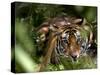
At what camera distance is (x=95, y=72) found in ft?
6.66

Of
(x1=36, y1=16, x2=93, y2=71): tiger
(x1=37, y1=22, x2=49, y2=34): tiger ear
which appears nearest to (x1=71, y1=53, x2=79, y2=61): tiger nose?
(x1=36, y1=16, x2=93, y2=71): tiger

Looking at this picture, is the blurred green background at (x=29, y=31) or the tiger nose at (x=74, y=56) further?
the tiger nose at (x=74, y=56)

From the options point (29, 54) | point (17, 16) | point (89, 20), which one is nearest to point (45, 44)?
point (29, 54)

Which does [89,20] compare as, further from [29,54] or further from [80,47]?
[29,54]

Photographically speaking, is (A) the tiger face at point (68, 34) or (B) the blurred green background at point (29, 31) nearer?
(B) the blurred green background at point (29, 31)

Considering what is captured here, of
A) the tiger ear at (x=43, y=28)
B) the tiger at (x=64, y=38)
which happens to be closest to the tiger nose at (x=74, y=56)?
the tiger at (x=64, y=38)

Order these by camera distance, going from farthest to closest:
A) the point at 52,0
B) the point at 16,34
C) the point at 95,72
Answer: the point at 95,72 < the point at 52,0 < the point at 16,34

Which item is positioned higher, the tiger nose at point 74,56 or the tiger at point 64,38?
the tiger at point 64,38

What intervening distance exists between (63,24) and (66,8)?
0.13 meters

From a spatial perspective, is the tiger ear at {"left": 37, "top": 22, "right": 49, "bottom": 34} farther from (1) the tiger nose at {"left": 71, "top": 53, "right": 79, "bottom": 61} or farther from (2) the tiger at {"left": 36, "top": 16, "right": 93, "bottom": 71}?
(1) the tiger nose at {"left": 71, "top": 53, "right": 79, "bottom": 61}

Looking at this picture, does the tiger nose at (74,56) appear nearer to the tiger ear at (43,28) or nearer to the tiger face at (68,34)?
the tiger face at (68,34)

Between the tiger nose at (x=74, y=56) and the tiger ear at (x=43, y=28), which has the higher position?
the tiger ear at (x=43, y=28)

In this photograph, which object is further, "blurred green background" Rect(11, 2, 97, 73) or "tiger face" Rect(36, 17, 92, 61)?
"tiger face" Rect(36, 17, 92, 61)

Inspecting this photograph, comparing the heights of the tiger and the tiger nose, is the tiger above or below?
above
